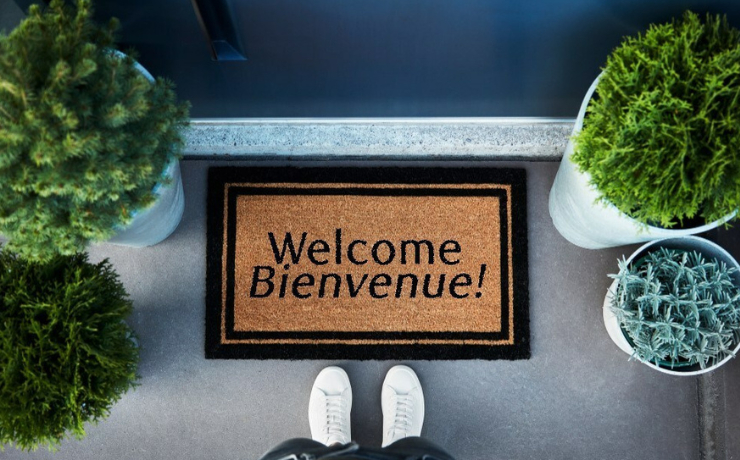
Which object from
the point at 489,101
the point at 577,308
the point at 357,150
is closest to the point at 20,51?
the point at 357,150

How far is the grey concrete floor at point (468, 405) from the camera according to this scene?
5.31 feet

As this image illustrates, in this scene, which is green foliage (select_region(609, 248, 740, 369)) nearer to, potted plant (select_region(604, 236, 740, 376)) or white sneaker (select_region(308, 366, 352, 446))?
potted plant (select_region(604, 236, 740, 376))

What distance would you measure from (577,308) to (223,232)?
1057 millimetres

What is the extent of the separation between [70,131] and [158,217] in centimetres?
46

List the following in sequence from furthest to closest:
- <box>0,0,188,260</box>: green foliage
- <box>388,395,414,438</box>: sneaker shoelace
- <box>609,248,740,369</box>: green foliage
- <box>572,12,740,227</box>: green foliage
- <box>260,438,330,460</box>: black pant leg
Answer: <box>388,395,414,438</box>: sneaker shoelace → <box>609,248,740,369</box>: green foliage → <box>260,438,330,460</box>: black pant leg → <box>572,12,740,227</box>: green foliage → <box>0,0,188,260</box>: green foliage

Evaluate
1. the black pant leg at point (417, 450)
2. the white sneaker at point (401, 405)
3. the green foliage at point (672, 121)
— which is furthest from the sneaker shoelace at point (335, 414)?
the green foliage at point (672, 121)

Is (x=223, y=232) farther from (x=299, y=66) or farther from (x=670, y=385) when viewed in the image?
(x=670, y=385)

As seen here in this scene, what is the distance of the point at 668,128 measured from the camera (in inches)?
43.3

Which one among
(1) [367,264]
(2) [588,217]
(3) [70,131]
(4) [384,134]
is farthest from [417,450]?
(3) [70,131]

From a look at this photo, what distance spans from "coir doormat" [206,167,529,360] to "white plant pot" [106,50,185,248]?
0.12 m

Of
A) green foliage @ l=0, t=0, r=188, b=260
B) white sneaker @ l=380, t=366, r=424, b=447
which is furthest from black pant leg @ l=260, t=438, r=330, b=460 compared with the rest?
green foliage @ l=0, t=0, r=188, b=260

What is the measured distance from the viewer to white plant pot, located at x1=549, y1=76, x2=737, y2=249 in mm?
1281

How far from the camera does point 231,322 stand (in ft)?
5.34

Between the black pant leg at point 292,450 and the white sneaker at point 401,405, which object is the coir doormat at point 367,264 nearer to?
the white sneaker at point 401,405
